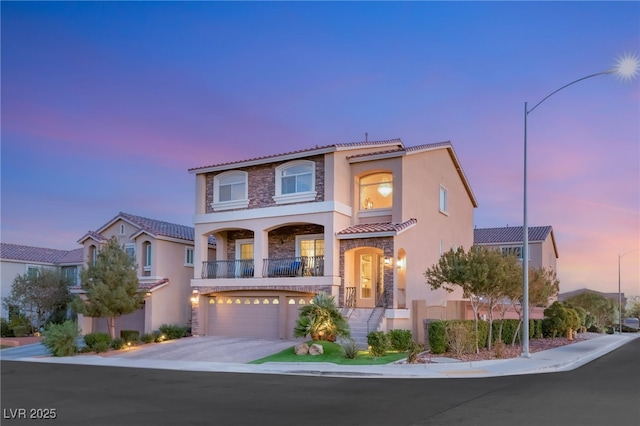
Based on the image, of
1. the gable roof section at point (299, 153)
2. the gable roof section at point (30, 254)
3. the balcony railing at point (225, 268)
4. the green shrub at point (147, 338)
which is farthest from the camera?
the gable roof section at point (30, 254)

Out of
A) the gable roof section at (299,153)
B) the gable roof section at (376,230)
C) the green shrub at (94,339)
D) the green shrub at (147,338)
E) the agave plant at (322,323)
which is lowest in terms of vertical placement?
the green shrub at (147,338)

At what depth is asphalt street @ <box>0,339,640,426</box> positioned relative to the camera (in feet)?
36.7

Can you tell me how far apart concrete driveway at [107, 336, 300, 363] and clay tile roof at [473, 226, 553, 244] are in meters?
33.2

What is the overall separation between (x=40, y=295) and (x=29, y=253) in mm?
12300

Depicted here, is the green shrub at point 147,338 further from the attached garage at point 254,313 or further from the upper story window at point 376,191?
the upper story window at point 376,191

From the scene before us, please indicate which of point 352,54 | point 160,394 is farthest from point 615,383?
point 352,54

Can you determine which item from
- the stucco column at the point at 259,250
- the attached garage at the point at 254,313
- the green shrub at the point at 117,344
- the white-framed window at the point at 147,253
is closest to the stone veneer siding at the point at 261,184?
the stucco column at the point at 259,250

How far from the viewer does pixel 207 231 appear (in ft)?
107

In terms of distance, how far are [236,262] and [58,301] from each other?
1387 centimetres

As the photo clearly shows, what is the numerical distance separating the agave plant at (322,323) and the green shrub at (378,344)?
2.28 meters

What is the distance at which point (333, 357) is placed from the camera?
2200cm

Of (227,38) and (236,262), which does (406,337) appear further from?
(227,38)

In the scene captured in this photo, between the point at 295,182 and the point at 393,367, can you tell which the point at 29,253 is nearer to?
the point at 295,182

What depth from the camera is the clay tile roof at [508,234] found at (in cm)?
5584
